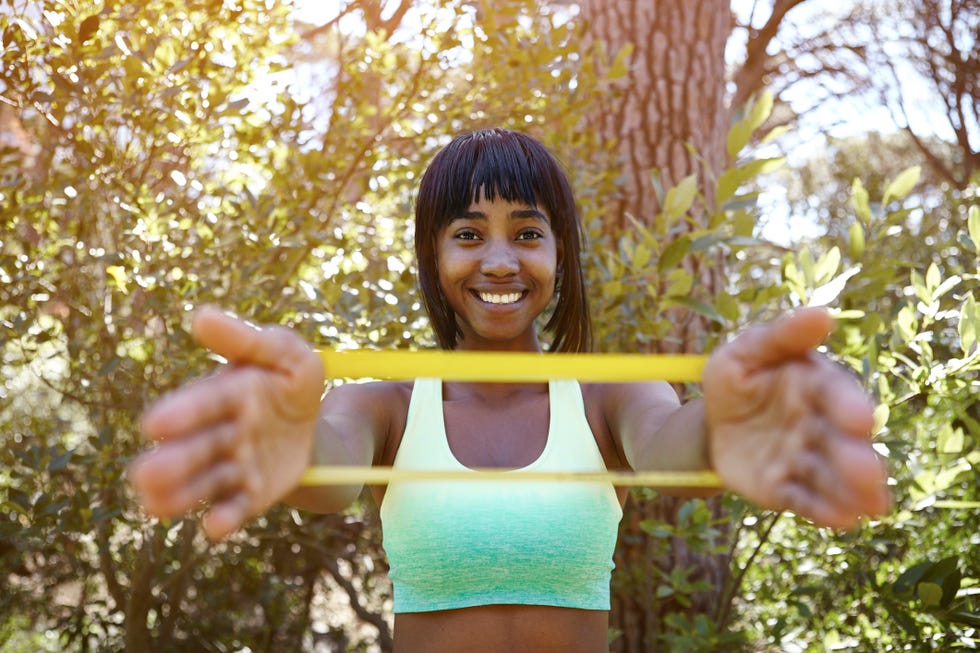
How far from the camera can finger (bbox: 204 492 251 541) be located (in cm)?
88

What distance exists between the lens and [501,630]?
5.15 feet

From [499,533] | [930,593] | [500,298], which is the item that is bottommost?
[930,593]

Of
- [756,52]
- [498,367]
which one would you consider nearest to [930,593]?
[498,367]

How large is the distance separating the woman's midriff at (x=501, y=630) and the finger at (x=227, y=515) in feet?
2.44

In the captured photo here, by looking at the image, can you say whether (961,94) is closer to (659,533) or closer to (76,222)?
(659,533)

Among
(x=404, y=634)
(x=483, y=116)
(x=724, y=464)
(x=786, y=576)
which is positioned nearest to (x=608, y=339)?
(x=483, y=116)

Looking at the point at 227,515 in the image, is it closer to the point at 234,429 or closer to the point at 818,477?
the point at 234,429

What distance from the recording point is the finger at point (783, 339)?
0.93 m

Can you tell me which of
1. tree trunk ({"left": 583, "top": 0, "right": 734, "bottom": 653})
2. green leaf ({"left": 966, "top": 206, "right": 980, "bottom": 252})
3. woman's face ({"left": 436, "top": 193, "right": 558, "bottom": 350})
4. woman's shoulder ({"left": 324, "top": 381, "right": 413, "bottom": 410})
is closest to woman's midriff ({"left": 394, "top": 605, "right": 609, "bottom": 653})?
woman's shoulder ({"left": 324, "top": 381, "right": 413, "bottom": 410})

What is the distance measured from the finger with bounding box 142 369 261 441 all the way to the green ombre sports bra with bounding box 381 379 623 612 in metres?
0.67

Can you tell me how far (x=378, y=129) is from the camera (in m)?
3.08

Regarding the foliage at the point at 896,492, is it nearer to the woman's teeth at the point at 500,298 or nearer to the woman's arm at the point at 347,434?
the woman's teeth at the point at 500,298

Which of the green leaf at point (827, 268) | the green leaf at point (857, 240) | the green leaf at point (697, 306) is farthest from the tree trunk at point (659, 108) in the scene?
the green leaf at point (827, 268)

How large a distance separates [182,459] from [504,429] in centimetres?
89
